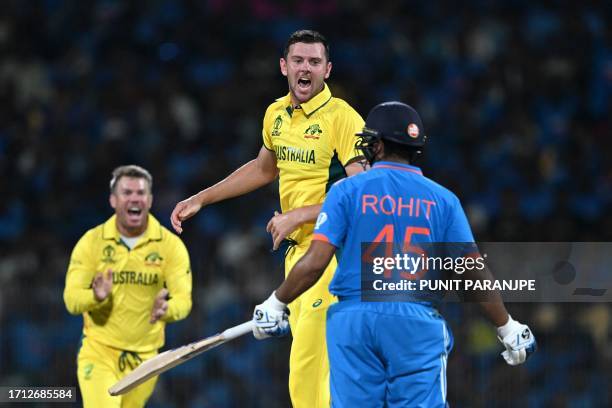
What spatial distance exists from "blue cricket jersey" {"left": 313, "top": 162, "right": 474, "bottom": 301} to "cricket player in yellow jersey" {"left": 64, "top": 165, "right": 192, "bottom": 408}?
3.40 m

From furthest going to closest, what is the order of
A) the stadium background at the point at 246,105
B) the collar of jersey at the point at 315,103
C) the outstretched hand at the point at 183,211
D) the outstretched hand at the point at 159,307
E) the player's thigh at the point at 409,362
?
the stadium background at the point at 246,105 → the outstretched hand at the point at 159,307 → the outstretched hand at the point at 183,211 → the collar of jersey at the point at 315,103 → the player's thigh at the point at 409,362

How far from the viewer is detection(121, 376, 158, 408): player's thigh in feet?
25.7

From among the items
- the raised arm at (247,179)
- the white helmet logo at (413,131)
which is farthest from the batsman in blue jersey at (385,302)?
the raised arm at (247,179)

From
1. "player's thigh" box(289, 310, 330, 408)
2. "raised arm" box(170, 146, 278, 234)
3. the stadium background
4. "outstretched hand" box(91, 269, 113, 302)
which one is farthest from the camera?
the stadium background

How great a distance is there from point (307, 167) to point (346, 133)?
290mm

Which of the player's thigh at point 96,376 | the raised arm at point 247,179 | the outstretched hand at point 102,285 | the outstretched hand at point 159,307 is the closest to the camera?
the raised arm at point 247,179

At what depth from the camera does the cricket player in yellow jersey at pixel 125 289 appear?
7.80 meters

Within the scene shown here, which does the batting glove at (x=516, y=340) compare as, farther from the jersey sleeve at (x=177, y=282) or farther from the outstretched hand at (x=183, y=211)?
the jersey sleeve at (x=177, y=282)

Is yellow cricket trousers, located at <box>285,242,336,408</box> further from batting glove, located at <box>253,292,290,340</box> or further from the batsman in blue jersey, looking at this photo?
the batsman in blue jersey

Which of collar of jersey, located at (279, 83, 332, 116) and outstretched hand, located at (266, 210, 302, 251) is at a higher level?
collar of jersey, located at (279, 83, 332, 116)

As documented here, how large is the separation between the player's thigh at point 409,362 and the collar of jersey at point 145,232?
3862 millimetres

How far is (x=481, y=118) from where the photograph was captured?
1266cm

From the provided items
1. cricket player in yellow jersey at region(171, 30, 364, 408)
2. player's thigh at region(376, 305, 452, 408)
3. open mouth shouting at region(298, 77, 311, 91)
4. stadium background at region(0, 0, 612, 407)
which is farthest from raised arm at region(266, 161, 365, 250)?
stadium background at region(0, 0, 612, 407)

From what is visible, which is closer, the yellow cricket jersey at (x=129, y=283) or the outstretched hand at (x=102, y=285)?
the outstretched hand at (x=102, y=285)
